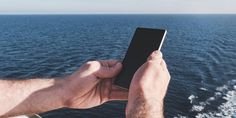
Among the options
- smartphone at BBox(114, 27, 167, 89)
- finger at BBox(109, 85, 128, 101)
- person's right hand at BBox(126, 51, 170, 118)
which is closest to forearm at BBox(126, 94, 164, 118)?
person's right hand at BBox(126, 51, 170, 118)

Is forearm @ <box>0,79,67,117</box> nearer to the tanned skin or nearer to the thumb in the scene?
the tanned skin

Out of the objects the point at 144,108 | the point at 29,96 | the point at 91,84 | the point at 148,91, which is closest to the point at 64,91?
the point at 91,84

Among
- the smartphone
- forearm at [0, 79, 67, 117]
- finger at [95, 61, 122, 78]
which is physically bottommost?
forearm at [0, 79, 67, 117]

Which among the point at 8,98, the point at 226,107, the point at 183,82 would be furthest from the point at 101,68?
the point at 183,82

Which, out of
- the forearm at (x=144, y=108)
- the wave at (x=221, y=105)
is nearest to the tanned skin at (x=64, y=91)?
the forearm at (x=144, y=108)

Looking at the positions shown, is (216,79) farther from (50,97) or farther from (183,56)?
(50,97)

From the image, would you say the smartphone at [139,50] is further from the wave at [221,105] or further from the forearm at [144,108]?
the wave at [221,105]

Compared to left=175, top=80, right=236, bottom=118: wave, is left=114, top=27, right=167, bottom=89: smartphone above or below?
above
